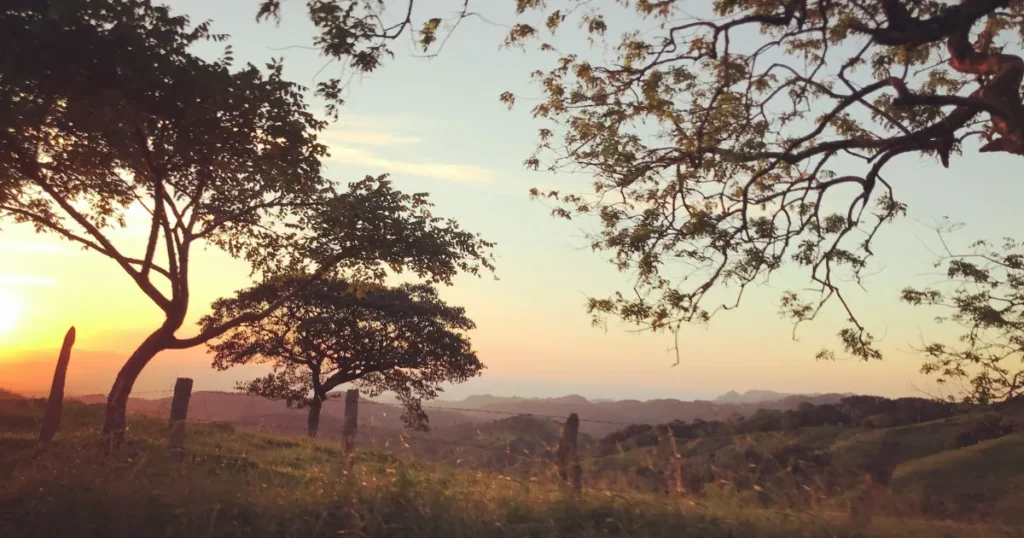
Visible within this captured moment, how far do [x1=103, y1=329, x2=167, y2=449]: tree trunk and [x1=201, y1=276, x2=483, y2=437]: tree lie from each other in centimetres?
1114

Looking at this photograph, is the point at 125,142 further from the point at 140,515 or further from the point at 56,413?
the point at 140,515

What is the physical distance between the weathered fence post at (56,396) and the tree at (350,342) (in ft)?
41.5

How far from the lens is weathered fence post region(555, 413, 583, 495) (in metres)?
9.30

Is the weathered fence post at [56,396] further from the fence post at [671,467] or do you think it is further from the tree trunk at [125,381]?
A: the fence post at [671,467]

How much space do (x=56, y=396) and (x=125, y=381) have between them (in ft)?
4.31

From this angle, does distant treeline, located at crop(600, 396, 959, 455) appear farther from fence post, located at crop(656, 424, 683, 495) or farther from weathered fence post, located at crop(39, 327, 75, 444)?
fence post, located at crop(656, 424, 683, 495)

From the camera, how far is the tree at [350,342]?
29.4 metres

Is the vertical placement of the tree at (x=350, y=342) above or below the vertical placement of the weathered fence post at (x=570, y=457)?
above

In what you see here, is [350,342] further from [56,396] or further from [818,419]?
[818,419]

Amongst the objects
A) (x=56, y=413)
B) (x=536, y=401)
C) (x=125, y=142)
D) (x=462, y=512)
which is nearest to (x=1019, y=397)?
→ (x=462, y=512)

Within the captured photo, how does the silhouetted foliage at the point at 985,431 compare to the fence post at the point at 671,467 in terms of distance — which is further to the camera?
the silhouetted foliage at the point at 985,431

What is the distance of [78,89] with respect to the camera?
41.7 feet

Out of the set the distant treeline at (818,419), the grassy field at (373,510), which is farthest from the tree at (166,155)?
the distant treeline at (818,419)

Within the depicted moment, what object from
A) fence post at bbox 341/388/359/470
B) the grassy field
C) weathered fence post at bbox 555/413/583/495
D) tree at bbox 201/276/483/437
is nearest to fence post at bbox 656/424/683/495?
the grassy field
